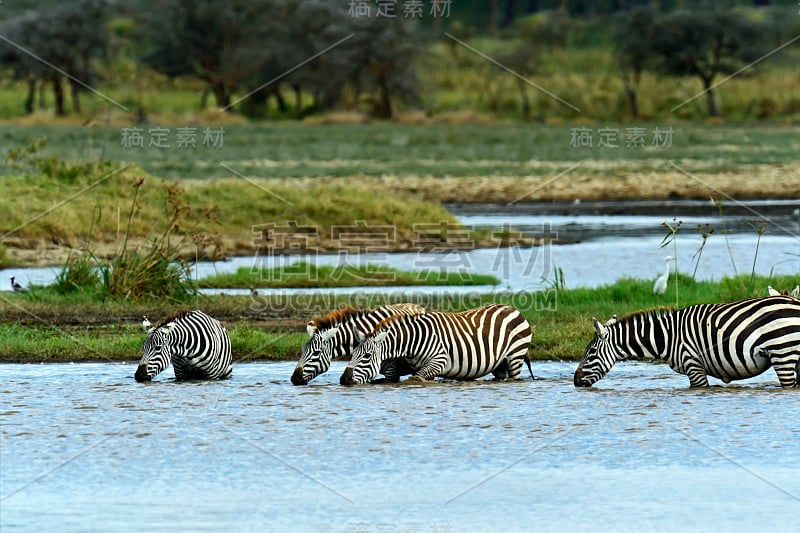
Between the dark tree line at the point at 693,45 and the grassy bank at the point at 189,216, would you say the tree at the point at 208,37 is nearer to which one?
the dark tree line at the point at 693,45

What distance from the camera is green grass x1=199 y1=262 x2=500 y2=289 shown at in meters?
18.9

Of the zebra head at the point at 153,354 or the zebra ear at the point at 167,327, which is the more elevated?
the zebra ear at the point at 167,327

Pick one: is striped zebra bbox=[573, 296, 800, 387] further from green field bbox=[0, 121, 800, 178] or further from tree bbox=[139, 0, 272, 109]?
tree bbox=[139, 0, 272, 109]

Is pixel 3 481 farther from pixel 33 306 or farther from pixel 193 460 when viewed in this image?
pixel 33 306

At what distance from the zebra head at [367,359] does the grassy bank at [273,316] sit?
2.06 metres

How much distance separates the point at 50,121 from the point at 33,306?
48913 millimetres

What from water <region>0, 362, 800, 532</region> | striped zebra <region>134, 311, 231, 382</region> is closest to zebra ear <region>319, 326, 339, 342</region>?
water <region>0, 362, 800, 532</region>

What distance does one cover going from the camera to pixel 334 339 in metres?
11.8

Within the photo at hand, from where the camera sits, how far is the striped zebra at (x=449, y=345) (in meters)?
11.6

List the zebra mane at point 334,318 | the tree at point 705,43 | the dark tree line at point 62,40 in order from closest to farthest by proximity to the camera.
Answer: the zebra mane at point 334,318 → the tree at point 705,43 → the dark tree line at point 62,40

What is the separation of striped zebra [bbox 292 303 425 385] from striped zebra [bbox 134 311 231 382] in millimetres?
756

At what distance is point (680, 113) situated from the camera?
62250mm

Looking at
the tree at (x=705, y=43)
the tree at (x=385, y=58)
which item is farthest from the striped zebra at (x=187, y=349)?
the tree at (x=705, y=43)

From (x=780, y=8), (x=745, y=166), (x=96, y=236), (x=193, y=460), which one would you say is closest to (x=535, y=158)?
(x=745, y=166)
